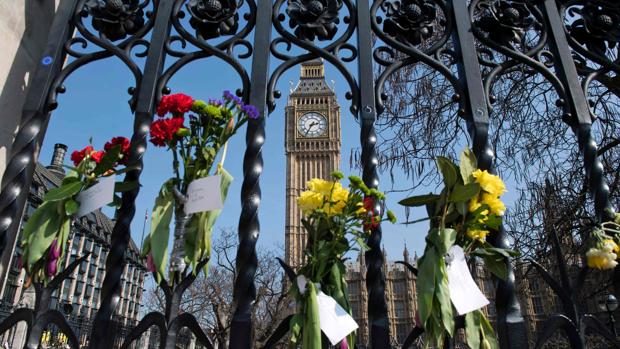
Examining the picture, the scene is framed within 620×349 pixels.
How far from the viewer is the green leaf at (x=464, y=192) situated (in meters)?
1.61

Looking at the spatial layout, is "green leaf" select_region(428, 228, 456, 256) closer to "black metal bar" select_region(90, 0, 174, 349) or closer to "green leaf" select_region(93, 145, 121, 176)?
"black metal bar" select_region(90, 0, 174, 349)

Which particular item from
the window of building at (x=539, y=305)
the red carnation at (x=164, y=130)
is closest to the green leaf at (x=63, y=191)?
the red carnation at (x=164, y=130)

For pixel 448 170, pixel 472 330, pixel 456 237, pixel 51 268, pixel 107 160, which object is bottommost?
pixel 472 330

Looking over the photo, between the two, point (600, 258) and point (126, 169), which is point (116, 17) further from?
point (600, 258)

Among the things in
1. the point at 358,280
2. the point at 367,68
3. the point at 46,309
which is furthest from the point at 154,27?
the point at 358,280

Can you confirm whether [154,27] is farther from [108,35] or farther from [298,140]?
[298,140]

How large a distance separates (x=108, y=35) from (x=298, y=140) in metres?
53.8

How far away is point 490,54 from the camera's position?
230 cm

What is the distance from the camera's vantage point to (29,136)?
186cm

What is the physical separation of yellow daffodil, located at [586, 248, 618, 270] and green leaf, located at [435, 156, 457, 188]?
0.63 meters

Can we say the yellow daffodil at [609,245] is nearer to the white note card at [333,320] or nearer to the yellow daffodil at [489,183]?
the yellow daffodil at [489,183]

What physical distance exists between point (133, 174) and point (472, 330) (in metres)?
1.43

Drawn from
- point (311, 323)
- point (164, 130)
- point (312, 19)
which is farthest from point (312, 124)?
point (311, 323)

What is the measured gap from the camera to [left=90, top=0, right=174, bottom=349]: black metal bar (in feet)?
5.24
